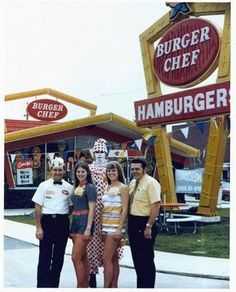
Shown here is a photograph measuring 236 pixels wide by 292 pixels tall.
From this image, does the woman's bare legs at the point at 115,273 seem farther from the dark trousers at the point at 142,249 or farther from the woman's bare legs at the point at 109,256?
the dark trousers at the point at 142,249

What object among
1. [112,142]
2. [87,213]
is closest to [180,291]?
[87,213]

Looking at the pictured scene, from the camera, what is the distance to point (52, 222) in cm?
434

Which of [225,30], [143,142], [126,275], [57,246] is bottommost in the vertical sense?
[126,275]

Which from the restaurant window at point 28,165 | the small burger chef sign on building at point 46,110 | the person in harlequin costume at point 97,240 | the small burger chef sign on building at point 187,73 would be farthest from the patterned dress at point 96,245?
the small burger chef sign on building at point 46,110

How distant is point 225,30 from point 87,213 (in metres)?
4.46

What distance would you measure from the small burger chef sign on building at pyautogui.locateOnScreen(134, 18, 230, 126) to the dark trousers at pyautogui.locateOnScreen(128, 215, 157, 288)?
3.62 meters

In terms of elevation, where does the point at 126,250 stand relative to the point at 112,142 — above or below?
below

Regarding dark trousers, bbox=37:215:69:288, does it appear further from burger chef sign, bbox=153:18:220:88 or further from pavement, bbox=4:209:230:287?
burger chef sign, bbox=153:18:220:88

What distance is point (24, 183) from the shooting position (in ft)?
41.8

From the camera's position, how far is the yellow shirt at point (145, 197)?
4.23 m

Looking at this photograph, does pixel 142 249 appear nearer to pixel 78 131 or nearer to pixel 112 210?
pixel 112 210

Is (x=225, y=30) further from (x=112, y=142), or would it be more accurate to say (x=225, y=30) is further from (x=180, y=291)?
(x=112, y=142)

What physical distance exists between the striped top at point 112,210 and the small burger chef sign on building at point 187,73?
142 inches

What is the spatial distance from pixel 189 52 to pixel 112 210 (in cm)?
463
